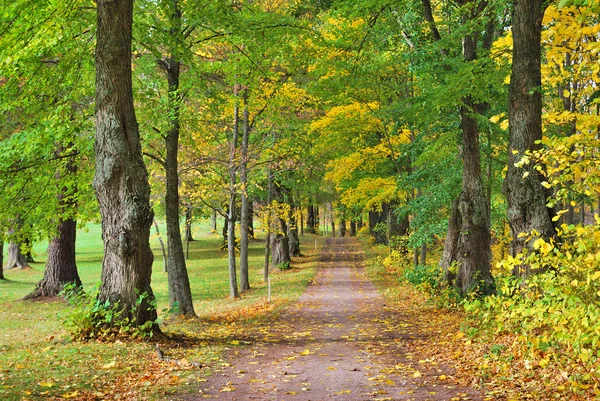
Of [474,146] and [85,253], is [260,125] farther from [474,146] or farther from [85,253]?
[85,253]

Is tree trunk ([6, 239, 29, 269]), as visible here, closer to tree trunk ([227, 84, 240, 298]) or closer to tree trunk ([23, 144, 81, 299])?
tree trunk ([23, 144, 81, 299])

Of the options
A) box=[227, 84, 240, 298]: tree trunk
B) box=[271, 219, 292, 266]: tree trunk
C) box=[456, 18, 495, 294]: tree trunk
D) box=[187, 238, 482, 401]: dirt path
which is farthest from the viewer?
box=[271, 219, 292, 266]: tree trunk

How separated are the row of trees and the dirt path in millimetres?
2273

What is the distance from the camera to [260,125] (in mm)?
23984

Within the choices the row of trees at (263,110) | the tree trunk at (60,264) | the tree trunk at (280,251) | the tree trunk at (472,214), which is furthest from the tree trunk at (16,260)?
the tree trunk at (472,214)

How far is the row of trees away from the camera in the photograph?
393 inches

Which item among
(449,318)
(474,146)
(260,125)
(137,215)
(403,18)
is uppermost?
(403,18)

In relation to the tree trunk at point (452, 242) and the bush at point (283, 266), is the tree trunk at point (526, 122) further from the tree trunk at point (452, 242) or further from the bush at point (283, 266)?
the bush at point (283, 266)

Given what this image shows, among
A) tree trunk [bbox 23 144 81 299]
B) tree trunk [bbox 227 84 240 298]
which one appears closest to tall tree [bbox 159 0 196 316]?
tree trunk [bbox 227 84 240 298]

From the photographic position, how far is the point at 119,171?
33.7 ft

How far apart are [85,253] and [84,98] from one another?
3758 centimetres

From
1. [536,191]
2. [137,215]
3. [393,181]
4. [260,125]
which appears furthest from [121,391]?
[393,181]

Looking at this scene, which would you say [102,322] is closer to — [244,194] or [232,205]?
[232,205]

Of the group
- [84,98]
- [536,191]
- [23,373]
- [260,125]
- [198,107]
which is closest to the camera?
[23,373]
